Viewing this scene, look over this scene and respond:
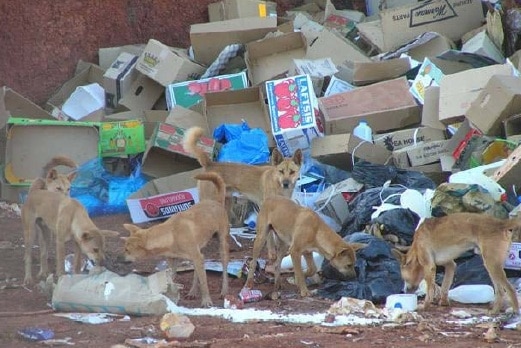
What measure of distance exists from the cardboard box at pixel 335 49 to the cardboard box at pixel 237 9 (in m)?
1.11

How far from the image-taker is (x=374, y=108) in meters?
11.9

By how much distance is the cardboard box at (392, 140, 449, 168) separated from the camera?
1097cm

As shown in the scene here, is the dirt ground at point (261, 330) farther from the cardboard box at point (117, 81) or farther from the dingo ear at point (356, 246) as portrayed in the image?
the cardboard box at point (117, 81)

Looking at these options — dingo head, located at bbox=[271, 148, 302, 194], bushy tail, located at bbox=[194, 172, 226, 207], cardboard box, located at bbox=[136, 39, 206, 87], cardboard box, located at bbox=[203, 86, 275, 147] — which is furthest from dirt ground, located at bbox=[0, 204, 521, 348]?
cardboard box, located at bbox=[136, 39, 206, 87]

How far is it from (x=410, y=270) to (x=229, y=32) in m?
5.99

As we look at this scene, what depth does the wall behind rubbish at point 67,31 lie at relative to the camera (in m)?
13.6

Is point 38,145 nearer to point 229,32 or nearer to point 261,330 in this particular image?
point 229,32

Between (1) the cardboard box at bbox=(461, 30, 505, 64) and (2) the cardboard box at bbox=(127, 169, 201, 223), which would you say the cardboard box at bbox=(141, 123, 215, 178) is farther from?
(1) the cardboard box at bbox=(461, 30, 505, 64)

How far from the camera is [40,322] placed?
273 inches

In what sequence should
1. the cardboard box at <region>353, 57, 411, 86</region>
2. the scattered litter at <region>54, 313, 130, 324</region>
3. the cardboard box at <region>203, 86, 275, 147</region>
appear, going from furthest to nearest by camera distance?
the cardboard box at <region>353, 57, 411, 86</region>, the cardboard box at <region>203, 86, 275, 147</region>, the scattered litter at <region>54, 313, 130, 324</region>

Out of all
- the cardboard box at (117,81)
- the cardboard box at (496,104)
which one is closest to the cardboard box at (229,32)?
the cardboard box at (117,81)

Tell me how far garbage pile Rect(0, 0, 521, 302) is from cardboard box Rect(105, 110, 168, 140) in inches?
1.1

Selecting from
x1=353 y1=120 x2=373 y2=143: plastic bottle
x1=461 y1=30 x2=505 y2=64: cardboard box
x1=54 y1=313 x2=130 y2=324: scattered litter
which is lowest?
x1=54 y1=313 x2=130 y2=324: scattered litter

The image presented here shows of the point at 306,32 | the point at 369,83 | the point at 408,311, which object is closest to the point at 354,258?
the point at 408,311
